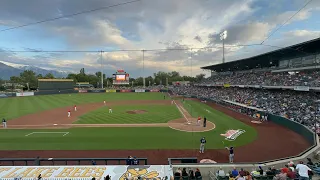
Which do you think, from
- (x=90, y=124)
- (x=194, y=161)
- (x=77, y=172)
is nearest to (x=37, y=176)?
(x=77, y=172)

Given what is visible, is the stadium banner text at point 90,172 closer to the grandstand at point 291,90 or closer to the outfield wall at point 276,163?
the outfield wall at point 276,163

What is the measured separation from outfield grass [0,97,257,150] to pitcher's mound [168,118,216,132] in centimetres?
106

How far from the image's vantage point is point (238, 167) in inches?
439

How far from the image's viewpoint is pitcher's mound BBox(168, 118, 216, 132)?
24234mm

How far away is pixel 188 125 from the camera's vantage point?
2614 centimetres

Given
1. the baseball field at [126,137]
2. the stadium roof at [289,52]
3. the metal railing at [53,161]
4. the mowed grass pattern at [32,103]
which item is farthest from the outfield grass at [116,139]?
the stadium roof at [289,52]

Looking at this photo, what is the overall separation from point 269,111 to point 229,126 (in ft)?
30.5

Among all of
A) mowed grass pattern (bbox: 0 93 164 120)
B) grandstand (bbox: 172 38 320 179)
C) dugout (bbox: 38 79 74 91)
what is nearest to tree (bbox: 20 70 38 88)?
dugout (bbox: 38 79 74 91)

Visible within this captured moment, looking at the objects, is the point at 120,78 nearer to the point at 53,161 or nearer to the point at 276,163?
the point at 53,161

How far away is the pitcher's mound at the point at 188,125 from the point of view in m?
24.2

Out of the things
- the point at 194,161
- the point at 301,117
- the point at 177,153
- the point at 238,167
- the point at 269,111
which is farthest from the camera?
the point at 269,111

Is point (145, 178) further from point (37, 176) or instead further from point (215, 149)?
point (215, 149)

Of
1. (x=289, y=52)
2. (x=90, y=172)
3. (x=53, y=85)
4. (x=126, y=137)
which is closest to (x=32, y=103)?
(x=53, y=85)

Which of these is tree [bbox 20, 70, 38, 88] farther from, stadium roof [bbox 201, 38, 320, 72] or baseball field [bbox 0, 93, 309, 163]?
stadium roof [bbox 201, 38, 320, 72]
